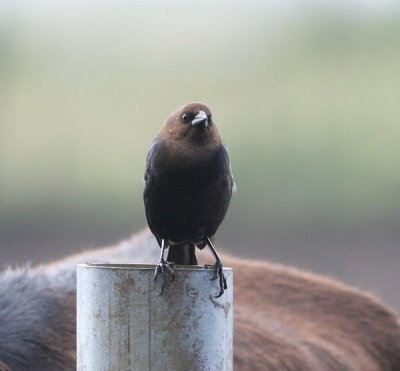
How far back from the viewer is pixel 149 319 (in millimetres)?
5305

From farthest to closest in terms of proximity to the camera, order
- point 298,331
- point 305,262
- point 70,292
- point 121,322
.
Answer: point 305,262 < point 298,331 < point 70,292 < point 121,322

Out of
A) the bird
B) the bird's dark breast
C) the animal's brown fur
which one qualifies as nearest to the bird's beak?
the bird

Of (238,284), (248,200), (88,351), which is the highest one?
(248,200)

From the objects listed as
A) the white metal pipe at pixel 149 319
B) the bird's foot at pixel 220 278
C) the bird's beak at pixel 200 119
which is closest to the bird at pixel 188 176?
the bird's beak at pixel 200 119

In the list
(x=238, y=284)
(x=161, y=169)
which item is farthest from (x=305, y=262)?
(x=161, y=169)

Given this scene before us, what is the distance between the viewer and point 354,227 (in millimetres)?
22375

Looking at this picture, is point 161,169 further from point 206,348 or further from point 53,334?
point 53,334

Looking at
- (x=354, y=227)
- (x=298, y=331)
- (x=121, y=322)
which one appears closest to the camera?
(x=121, y=322)

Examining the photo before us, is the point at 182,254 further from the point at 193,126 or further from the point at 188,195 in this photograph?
the point at 193,126

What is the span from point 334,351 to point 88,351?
3.47 m

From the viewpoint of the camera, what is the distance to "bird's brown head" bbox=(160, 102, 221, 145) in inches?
220

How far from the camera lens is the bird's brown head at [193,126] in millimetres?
5578

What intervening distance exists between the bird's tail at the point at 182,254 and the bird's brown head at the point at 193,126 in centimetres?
56

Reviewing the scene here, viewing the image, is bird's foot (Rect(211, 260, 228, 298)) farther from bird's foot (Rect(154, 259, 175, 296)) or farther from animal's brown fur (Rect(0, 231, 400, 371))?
animal's brown fur (Rect(0, 231, 400, 371))
